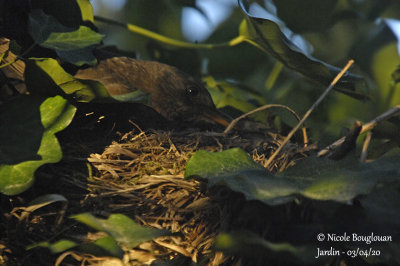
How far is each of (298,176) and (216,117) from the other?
104 centimetres

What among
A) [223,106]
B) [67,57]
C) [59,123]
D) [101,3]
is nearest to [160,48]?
[223,106]

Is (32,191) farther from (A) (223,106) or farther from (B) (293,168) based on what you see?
(A) (223,106)

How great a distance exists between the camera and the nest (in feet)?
4.51

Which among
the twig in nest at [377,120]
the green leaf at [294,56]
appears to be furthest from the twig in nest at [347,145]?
the green leaf at [294,56]

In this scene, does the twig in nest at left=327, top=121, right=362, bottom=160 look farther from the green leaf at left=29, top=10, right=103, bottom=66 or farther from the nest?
the green leaf at left=29, top=10, right=103, bottom=66

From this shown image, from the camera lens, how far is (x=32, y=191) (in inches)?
56.2

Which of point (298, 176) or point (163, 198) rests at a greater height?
point (298, 176)

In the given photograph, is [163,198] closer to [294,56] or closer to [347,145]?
[347,145]

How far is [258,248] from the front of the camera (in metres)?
1.09

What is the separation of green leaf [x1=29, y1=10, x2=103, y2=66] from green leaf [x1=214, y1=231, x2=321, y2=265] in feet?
2.80

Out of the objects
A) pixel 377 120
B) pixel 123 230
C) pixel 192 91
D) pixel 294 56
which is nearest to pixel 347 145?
pixel 377 120

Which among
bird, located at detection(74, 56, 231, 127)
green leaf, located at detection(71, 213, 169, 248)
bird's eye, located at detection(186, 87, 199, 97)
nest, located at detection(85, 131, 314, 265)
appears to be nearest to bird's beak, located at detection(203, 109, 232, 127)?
bird, located at detection(74, 56, 231, 127)

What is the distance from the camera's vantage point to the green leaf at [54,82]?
4.61 feet

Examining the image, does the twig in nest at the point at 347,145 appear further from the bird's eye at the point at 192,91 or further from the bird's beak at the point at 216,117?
the bird's eye at the point at 192,91
